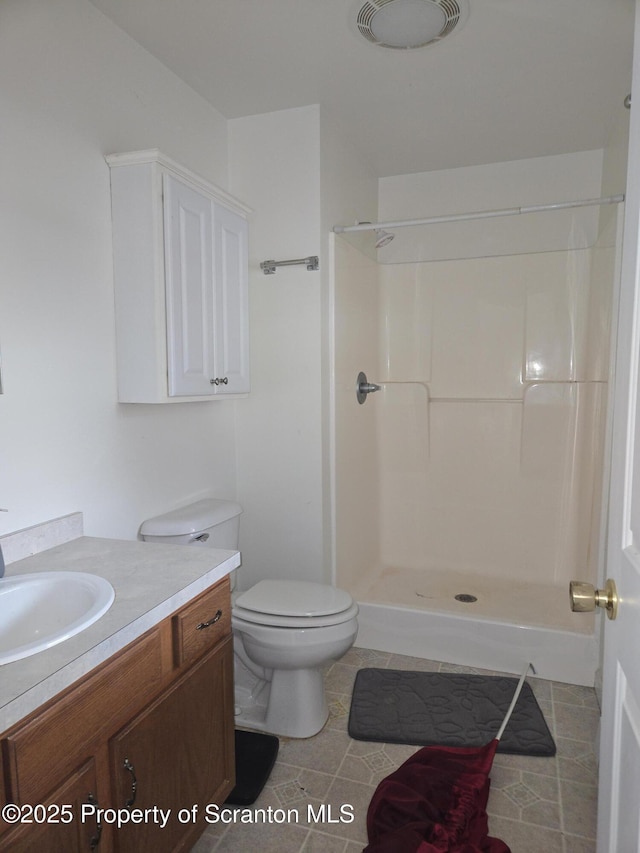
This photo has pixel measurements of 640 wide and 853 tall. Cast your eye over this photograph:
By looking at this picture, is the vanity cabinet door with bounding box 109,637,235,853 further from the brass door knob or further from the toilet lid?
the brass door knob

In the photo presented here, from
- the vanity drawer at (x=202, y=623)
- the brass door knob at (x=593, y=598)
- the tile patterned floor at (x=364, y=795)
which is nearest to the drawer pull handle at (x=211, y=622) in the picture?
the vanity drawer at (x=202, y=623)

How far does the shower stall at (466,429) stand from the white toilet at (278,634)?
63cm

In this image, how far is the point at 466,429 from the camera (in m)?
3.21

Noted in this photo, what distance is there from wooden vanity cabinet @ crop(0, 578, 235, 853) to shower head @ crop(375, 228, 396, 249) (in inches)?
84.6

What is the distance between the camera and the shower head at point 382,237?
305cm

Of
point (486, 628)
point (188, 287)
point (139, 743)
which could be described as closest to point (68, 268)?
point (188, 287)

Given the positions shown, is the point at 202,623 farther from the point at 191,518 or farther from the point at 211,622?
the point at 191,518

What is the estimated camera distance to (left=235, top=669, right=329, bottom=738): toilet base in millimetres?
2045

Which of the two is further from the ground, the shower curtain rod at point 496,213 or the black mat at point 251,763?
the shower curtain rod at point 496,213

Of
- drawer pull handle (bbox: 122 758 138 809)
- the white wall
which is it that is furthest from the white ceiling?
drawer pull handle (bbox: 122 758 138 809)

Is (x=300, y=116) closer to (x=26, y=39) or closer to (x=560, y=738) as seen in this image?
(x=26, y=39)

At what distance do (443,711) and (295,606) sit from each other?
726mm

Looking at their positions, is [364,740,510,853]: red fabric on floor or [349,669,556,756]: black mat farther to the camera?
[349,669,556,756]: black mat

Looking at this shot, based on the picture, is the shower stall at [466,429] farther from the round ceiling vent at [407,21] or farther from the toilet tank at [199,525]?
the round ceiling vent at [407,21]
